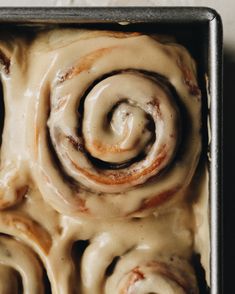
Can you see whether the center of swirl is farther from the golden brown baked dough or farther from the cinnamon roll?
the cinnamon roll

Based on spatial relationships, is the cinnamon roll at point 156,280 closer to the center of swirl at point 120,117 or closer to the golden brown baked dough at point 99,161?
the golden brown baked dough at point 99,161

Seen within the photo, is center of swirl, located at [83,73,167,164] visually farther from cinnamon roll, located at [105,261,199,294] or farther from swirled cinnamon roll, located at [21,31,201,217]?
cinnamon roll, located at [105,261,199,294]

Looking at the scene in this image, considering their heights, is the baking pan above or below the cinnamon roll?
above

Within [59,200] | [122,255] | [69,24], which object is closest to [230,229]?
[122,255]

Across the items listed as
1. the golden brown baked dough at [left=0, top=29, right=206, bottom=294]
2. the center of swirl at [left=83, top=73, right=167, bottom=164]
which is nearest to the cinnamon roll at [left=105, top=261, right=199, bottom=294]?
the golden brown baked dough at [left=0, top=29, right=206, bottom=294]

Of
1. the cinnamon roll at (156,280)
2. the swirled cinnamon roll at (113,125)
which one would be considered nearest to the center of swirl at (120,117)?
the swirled cinnamon roll at (113,125)

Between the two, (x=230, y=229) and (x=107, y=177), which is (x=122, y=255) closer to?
(x=107, y=177)

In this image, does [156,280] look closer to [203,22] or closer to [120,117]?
[120,117]

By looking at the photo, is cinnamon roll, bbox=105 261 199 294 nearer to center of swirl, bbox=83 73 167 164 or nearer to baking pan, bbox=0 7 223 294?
baking pan, bbox=0 7 223 294

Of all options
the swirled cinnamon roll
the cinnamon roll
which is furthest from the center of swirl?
the cinnamon roll

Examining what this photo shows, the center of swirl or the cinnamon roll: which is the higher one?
the center of swirl
